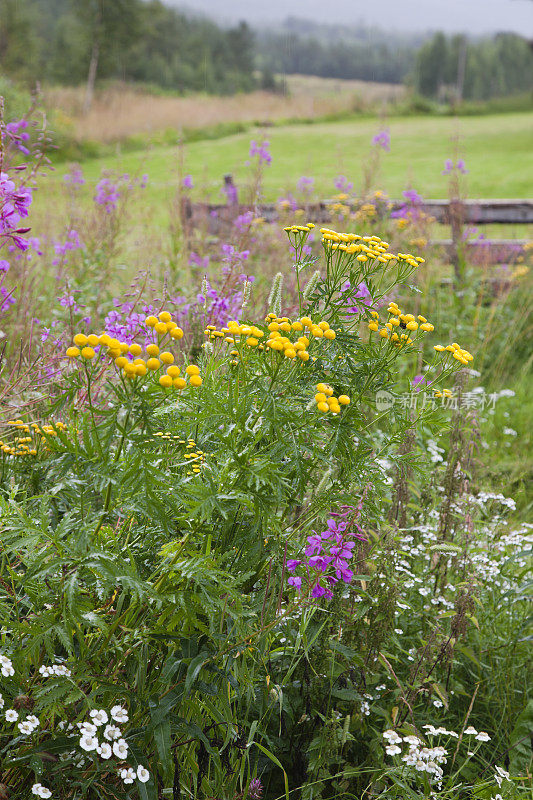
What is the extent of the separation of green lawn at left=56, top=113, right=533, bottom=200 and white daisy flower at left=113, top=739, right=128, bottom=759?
28.8ft

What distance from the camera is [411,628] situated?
234cm

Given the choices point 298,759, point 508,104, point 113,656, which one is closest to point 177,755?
point 113,656

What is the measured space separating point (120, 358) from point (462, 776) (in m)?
1.79

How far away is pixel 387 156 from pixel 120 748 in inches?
812

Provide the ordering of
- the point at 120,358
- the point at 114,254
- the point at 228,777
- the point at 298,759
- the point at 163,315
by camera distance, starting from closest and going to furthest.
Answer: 1. the point at 120,358
2. the point at 163,315
3. the point at 228,777
4. the point at 298,759
5. the point at 114,254

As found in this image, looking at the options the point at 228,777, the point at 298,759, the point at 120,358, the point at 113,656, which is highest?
the point at 120,358

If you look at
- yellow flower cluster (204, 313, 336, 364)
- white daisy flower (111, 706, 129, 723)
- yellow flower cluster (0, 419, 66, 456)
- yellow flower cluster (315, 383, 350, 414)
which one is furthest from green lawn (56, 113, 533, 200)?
white daisy flower (111, 706, 129, 723)

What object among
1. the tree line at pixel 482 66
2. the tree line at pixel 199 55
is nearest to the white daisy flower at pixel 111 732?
the tree line at pixel 199 55

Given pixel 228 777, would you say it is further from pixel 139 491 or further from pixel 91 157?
pixel 91 157

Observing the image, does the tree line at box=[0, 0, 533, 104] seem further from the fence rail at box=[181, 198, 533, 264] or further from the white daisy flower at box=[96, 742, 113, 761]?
the white daisy flower at box=[96, 742, 113, 761]

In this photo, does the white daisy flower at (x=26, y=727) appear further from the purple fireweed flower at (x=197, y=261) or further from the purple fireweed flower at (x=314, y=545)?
the purple fireweed flower at (x=197, y=261)

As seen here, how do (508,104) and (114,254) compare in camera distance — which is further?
(508,104)

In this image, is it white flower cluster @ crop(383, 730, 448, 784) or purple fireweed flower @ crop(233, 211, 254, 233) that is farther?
purple fireweed flower @ crop(233, 211, 254, 233)

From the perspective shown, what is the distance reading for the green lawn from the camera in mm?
14539
